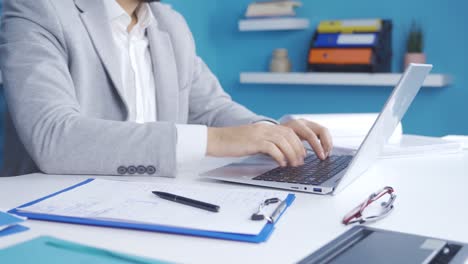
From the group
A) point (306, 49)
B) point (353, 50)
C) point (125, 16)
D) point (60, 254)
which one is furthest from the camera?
point (306, 49)

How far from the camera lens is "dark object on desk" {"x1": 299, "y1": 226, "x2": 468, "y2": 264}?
57 cm

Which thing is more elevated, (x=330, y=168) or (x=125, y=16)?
(x=125, y=16)

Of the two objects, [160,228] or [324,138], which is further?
[324,138]

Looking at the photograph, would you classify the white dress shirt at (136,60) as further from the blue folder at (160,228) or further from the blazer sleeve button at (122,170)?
the blue folder at (160,228)

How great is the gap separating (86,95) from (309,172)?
0.56 m

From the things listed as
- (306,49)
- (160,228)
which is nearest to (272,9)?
(306,49)

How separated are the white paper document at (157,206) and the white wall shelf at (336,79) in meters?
2.05

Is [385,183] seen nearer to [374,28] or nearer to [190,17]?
[374,28]

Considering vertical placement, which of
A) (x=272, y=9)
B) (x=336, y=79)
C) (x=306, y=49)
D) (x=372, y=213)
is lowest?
(x=336, y=79)

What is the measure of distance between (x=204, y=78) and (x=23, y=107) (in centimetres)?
72

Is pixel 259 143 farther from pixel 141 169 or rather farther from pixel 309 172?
pixel 141 169

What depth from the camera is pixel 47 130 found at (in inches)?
41.2

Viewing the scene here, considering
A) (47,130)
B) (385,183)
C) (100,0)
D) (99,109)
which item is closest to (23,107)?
(47,130)

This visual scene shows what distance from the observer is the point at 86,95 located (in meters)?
1.29
